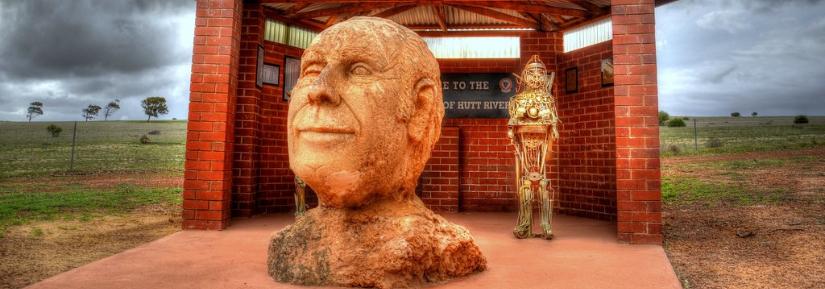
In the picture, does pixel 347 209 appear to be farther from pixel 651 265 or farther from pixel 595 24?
pixel 595 24

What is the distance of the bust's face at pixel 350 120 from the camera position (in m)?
2.49

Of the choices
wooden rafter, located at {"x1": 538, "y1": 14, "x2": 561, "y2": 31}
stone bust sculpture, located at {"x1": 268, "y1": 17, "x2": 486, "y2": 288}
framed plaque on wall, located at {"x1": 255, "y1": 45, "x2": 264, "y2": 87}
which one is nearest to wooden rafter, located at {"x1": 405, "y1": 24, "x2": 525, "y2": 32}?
wooden rafter, located at {"x1": 538, "y1": 14, "x2": 561, "y2": 31}

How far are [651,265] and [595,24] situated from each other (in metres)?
4.33

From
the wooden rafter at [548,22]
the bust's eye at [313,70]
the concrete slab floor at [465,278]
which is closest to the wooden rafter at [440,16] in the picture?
the wooden rafter at [548,22]

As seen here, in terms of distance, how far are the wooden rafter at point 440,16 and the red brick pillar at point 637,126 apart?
9.89 feet

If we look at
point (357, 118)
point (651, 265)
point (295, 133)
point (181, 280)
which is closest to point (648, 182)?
point (651, 265)

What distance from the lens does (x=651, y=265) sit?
3.27 meters

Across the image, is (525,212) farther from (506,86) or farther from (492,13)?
(492,13)

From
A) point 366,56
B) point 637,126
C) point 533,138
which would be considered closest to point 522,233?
point 533,138

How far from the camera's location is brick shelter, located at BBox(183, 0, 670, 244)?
14.0 feet

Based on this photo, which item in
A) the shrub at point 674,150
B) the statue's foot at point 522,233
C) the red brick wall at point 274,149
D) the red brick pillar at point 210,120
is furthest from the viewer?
the shrub at point 674,150

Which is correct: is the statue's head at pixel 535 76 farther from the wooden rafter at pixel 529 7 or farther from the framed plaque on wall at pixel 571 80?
the framed plaque on wall at pixel 571 80

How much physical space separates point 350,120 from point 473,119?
478 cm

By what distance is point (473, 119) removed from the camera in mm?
7066
